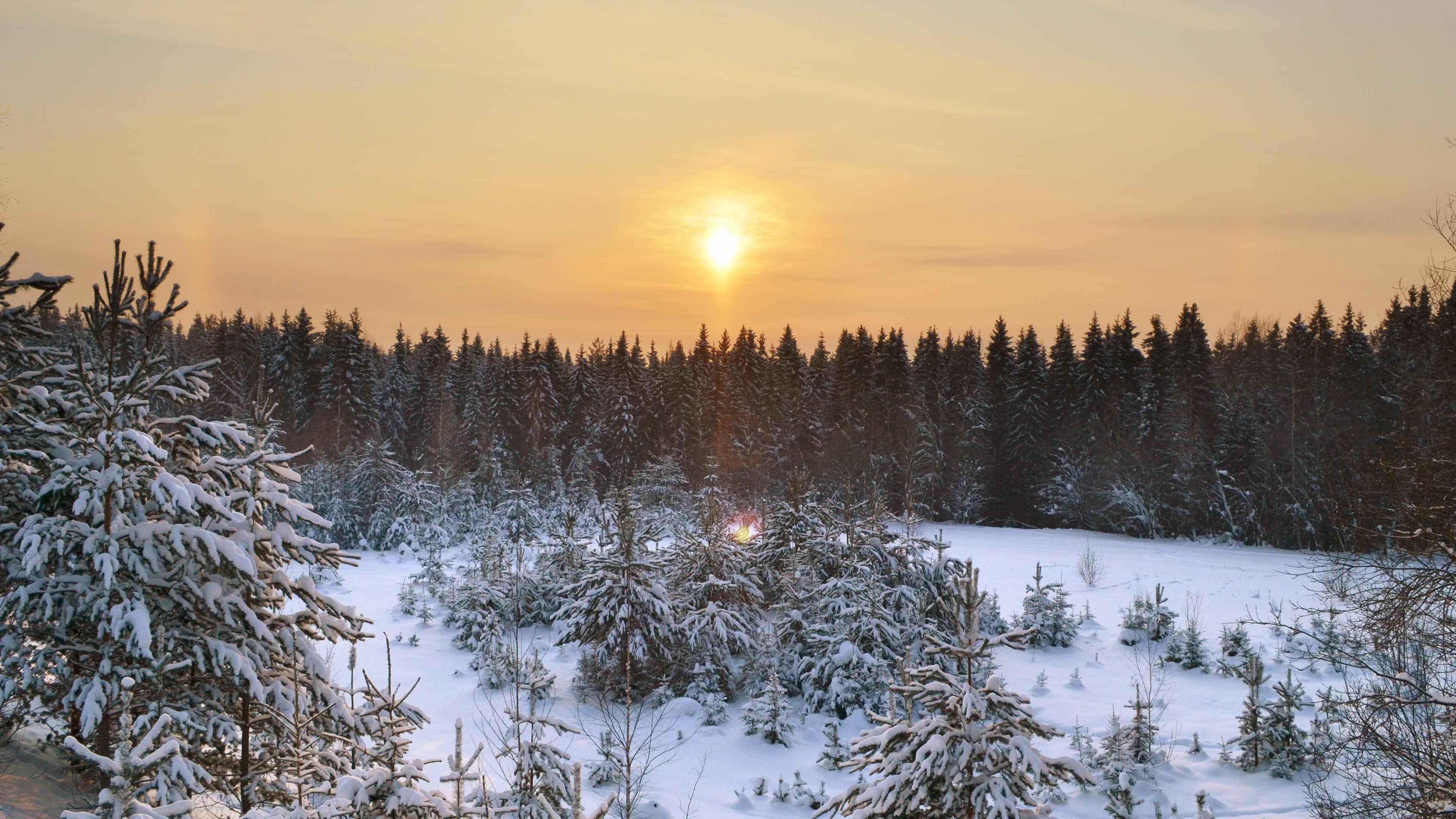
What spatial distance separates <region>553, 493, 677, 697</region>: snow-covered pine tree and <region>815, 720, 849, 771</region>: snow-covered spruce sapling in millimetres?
3977

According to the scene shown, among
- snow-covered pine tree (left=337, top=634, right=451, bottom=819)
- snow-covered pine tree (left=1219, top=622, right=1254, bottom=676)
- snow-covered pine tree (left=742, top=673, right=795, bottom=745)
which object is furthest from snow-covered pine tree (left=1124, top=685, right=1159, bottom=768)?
snow-covered pine tree (left=337, top=634, right=451, bottom=819)

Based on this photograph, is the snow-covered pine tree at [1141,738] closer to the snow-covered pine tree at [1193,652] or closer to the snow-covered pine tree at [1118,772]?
the snow-covered pine tree at [1118,772]

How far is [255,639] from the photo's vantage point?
641 cm

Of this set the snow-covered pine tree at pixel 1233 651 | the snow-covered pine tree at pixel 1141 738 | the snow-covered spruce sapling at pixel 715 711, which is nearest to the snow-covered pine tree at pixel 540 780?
the snow-covered spruce sapling at pixel 715 711

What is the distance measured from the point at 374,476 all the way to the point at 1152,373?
4490 centimetres

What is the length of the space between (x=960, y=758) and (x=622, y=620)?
11478mm

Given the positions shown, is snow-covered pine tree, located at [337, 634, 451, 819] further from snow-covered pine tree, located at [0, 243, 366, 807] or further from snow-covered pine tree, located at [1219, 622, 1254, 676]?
snow-covered pine tree, located at [1219, 622, 1254, 676]

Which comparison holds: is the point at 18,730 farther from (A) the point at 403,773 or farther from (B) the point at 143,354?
(A) the point at 403,773

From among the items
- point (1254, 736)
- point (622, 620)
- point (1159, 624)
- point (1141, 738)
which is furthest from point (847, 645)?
point (1159, 624)

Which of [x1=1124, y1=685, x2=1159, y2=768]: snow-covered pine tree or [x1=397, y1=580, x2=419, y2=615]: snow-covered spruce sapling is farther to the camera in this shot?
[x1=397, y1=580, x2=419, y2=615]: snow-covered spruce sapling

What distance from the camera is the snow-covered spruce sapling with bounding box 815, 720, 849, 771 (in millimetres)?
12742

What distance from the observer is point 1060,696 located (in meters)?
16.1

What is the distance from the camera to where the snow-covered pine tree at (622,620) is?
1581 centimetres

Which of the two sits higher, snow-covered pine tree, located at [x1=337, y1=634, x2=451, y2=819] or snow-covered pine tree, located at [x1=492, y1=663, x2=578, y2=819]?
snow-covered pine tree, located at [x1=337, y1=634, x2=451, y2=819]
